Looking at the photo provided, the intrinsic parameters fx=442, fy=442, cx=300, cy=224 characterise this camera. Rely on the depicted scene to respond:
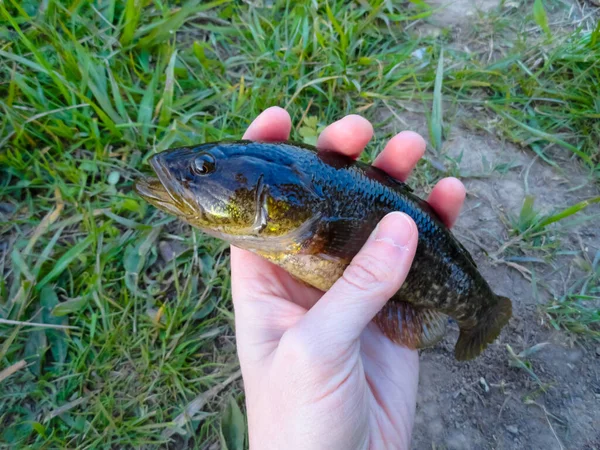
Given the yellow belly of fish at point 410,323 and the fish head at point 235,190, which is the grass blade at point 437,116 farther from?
the fish head at point 235,190

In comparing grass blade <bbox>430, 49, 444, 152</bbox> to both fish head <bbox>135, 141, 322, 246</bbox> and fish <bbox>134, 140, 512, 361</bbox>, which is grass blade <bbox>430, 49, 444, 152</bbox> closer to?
fish <bbox>134, 140, 512, 361</bbox>

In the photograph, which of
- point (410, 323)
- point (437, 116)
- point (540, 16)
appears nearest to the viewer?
point (410, 323)

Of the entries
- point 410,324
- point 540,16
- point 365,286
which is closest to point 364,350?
point 410,324

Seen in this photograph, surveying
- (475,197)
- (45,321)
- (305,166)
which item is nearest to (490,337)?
(475,197)

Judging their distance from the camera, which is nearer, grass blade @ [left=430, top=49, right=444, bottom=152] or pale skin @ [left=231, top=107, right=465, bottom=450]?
pale skin @ [left=231, top=107, right=465, bottom=450]

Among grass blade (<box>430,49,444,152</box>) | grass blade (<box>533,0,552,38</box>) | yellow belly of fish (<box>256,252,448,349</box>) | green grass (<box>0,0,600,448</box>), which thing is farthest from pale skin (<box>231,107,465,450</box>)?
grass blade (<box>533,0,552,38</box>)

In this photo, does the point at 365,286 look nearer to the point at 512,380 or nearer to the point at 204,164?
the point at 204,164

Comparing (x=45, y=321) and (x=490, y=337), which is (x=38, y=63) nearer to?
(x=45, y=321)
